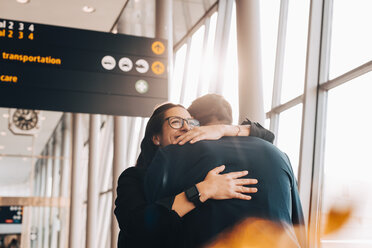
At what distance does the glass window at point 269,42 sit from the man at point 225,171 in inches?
162

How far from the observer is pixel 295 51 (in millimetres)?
5207

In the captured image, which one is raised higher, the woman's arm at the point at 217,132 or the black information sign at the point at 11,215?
the woman's arm at the point at 217,132

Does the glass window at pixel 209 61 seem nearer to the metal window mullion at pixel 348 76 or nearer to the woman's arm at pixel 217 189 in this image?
the metal window mullion at pixel 348 76

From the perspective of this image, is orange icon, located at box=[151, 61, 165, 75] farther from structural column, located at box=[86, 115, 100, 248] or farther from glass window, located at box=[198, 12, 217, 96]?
structural column, located at box=[86, 115, 100, 248]

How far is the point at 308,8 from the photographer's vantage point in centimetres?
498

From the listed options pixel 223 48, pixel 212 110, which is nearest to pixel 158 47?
pixel 223 48

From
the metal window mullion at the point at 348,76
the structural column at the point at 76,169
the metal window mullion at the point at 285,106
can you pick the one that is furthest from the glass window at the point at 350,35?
the structural column at the point at 76,169

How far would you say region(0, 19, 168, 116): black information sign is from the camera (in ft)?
13.8

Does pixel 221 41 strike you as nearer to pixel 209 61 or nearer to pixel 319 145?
pixel 209 61

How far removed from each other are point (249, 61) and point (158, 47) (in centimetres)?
152

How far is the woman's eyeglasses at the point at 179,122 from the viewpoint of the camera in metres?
1.65

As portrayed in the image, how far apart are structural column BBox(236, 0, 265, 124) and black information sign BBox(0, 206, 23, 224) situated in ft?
37.9

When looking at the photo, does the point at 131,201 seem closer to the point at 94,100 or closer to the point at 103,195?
the point at 94,100

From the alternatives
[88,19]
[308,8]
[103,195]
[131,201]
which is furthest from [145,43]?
[103,195]
